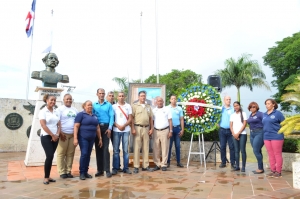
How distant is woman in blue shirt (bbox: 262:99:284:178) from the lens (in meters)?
5.37

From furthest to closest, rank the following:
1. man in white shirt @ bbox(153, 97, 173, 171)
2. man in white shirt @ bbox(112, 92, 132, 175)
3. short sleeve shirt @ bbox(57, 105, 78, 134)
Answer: man in white shirt @ bbox(153, 97, 173, 171) < man in white shirt @ bbox(112, 92, 132, 175) < short sleeve shirt @ bbox(57, 105, 78, 134)

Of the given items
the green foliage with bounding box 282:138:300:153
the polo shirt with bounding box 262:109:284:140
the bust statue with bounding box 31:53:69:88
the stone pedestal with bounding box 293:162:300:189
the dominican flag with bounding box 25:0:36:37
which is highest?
the dominican flag with bounding box 25:0:36:37

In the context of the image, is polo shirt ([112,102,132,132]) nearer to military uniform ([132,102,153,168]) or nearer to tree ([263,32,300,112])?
military uniform ([132,102,153,168])

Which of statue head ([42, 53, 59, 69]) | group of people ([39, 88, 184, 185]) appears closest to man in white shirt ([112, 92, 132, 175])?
group of people ([39, 88, 184, 185])

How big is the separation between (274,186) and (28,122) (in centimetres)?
936

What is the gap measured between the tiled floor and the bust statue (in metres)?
2.29

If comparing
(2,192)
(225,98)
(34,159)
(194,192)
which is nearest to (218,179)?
(194,192)

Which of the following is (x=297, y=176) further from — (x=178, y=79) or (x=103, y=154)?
(x=178, y=79)

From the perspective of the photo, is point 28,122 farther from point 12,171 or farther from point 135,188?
point 135,188

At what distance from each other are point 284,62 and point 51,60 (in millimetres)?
24778

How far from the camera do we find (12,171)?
588 centimetres

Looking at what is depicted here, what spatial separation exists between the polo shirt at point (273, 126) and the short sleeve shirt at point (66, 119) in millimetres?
4006

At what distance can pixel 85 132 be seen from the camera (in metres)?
4.99

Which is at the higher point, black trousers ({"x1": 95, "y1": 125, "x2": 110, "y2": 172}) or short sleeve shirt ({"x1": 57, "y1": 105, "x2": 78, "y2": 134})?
short sleeve shirt ({"x1": 57, "y1": 105, "x2": 78, "y2": 134})
